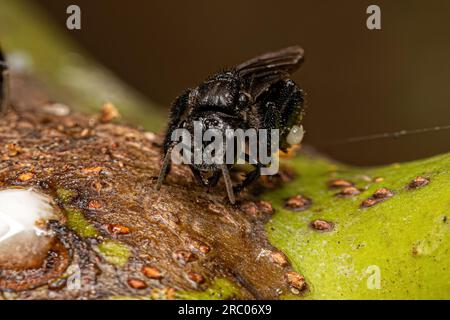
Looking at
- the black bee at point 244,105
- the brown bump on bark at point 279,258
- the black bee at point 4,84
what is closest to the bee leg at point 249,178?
the black bee at point 244,105

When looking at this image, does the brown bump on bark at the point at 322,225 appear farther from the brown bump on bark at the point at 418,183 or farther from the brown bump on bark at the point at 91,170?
the brown bump on bark at the point at 91,170

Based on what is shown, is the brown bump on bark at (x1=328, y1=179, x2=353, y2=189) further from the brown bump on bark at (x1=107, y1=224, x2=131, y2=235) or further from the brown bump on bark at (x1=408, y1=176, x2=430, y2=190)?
the brown bump on bark at (x1=107, y1=224, x2=131, y2=235)

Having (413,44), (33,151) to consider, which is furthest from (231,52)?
(33,151)

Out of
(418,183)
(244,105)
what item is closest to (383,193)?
(418,183)

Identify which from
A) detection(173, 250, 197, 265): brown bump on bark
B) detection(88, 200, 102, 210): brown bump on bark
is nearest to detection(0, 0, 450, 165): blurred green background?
detection(88, 200, 102, 210): brown bump on bark
